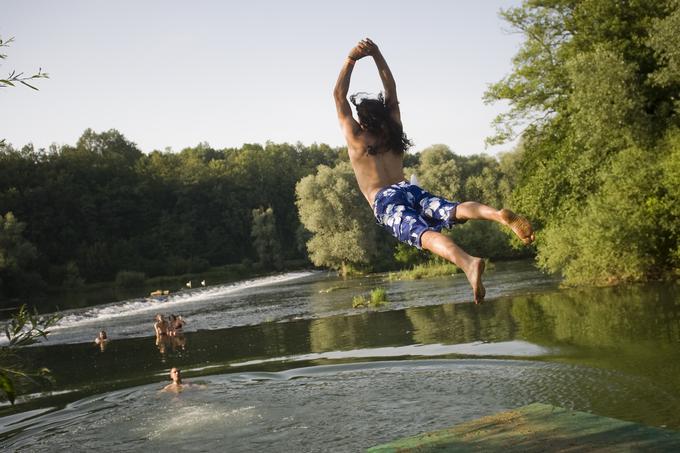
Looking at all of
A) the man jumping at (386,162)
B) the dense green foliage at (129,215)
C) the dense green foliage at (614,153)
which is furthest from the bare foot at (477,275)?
the dense green foliage at (129,215)

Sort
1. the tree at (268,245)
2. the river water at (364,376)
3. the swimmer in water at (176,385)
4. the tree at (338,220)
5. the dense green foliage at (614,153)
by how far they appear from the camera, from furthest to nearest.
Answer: the tree at (268,245) → the tree at (338,220) → the dense green foliage at (614,153) → the swimmer in water at (176,385) → the river water at (364,376)

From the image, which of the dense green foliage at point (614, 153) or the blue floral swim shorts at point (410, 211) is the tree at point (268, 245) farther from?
the blue floral swim shorts at point (410, 211)

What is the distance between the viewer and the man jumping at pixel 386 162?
589 cm

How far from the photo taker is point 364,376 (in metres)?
13.0

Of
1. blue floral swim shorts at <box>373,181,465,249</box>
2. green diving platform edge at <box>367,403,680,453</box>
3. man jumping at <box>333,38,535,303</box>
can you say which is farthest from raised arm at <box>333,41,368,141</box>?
green diving platform edge at <box>367,403,680,453</box>

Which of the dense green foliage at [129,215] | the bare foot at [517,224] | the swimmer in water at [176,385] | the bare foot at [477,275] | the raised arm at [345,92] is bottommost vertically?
the swimmer in water at [176,385]

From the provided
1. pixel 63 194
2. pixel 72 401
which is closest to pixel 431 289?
pixel 72 401

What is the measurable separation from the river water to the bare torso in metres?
3.86

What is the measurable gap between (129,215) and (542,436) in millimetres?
91295

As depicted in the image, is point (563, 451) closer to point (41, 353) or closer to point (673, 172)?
point (673, 172)

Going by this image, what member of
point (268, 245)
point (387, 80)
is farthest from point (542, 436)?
point (268, 245)

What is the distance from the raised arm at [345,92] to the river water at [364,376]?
14.3 ft

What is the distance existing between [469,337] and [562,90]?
1627 cm

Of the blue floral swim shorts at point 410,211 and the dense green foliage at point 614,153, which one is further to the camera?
the dense green foliage at point 614,153
